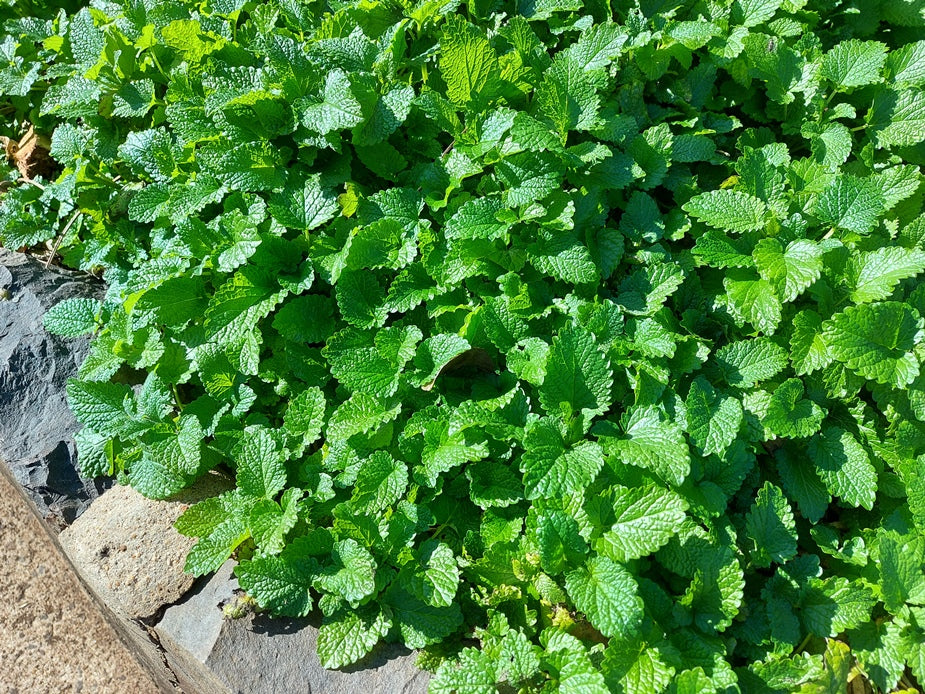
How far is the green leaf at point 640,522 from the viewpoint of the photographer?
1.66 m

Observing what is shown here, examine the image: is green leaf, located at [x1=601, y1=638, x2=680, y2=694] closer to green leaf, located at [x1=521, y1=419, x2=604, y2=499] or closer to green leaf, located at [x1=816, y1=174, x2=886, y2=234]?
green leaf, located at [x1=521, y1=419, x2=604, y2=499]

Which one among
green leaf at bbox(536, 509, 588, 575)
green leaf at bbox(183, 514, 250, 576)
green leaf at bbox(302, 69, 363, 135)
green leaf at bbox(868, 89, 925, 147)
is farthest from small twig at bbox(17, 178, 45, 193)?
green leaf at bbox(868, 89, 925, 147)

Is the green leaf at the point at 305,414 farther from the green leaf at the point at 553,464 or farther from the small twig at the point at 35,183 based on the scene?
the small twig at the point at 35,183

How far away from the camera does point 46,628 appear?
2564mm

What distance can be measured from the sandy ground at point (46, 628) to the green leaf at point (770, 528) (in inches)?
75.5

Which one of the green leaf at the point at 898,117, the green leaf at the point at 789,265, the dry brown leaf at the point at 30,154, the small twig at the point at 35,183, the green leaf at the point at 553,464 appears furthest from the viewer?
the dry brown leaf at the point at 30,154

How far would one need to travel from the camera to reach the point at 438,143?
2.26 metres

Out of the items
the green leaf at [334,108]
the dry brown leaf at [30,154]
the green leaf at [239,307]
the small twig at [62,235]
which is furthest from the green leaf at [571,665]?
the dry brown leaf at [30,154]

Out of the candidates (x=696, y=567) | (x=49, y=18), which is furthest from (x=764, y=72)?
(x=49, y=18)

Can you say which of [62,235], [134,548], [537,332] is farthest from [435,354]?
[62,235]

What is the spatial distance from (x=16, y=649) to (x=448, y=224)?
2.09 m

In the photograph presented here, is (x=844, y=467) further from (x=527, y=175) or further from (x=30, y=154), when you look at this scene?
(x=30, y=154)

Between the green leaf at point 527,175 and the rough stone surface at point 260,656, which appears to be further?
the green leaf at point 527,175

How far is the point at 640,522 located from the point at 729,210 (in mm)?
926
